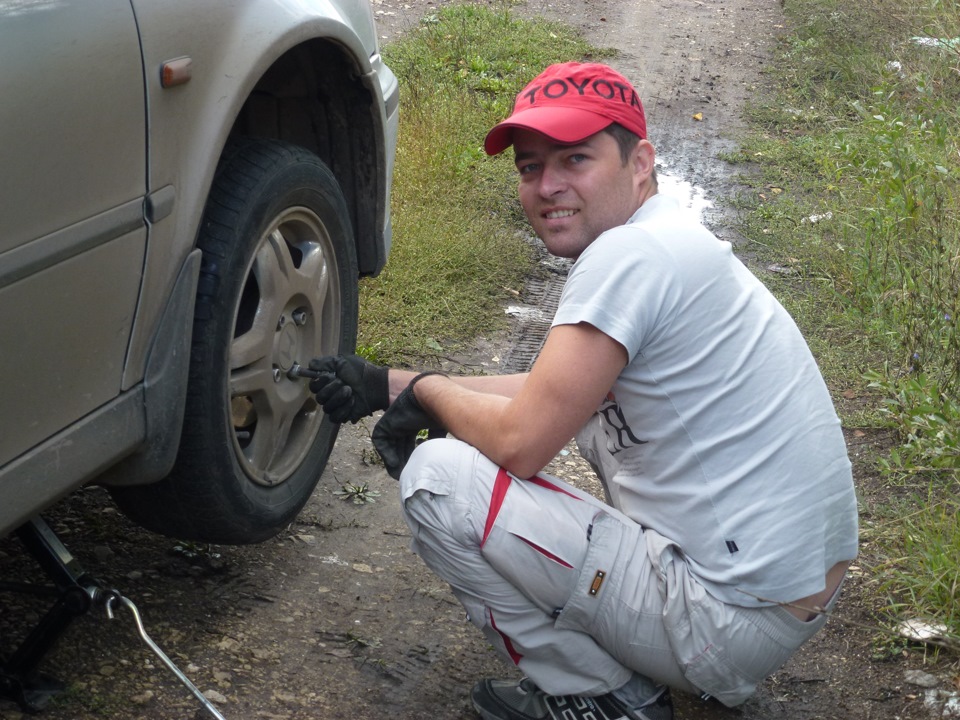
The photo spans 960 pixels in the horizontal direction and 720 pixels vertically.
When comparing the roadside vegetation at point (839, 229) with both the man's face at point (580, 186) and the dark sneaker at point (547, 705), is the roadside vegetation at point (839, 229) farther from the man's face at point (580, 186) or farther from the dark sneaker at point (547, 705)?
the man's face at point (580, 186)

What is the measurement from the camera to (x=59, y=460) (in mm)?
1963

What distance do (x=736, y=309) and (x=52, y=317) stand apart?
4.19ft

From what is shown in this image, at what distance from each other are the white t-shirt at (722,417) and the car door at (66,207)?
827 mm

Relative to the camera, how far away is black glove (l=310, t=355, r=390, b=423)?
2602 millimetres

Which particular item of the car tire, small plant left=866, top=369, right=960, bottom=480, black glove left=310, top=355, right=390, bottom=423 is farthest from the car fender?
small plant left=866, top=369, right=960, bottom=480

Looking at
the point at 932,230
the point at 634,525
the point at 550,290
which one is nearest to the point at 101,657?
the point at 634,525

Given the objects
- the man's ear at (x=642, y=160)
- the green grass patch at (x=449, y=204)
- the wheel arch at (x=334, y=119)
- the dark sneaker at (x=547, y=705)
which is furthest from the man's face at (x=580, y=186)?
the green grass patch at (x=449, y=204)

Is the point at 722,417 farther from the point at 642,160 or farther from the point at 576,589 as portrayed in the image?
the point at 642,160

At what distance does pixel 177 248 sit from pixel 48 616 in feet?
2.49

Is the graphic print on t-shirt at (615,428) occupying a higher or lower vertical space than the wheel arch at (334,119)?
lower

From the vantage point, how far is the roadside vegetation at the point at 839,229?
3.46 m

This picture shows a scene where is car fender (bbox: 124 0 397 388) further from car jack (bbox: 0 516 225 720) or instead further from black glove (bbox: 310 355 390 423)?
black glove (bbox: 310 355 390 423)

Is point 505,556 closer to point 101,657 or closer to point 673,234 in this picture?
point 673,234

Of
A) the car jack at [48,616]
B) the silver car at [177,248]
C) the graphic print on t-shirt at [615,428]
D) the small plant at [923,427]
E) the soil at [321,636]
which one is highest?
the silver car at [177,248]
